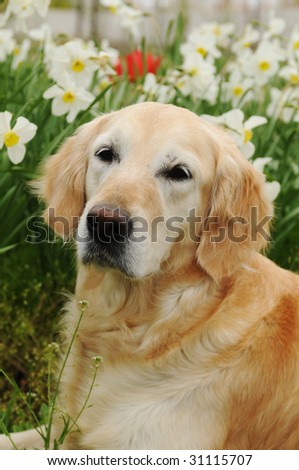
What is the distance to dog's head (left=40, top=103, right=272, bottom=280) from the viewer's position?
→ 102 inches

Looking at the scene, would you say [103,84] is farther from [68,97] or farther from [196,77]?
[68,97]

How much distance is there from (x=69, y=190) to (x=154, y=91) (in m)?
1.29

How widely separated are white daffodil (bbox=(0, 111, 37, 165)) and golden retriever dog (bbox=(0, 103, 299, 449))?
1.35 feet

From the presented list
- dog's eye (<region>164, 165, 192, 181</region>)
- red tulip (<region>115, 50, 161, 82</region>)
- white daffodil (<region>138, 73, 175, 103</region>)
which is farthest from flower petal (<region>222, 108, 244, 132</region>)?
red tulip (<region>115, 50, 161, 82</region>)

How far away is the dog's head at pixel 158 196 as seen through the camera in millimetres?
2580

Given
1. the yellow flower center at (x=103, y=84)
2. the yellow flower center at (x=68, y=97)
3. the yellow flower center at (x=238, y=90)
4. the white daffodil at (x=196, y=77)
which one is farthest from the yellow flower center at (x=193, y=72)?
the yellow flower center at (x=68, y=97)

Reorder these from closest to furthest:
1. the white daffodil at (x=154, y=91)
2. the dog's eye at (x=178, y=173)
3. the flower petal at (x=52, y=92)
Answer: the dog's eye at (x=178, y=173), the flower petal at (x=52, y=92), the white daffodil at (x=154, y=91)

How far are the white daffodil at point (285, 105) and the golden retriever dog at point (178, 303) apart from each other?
1.55 meters

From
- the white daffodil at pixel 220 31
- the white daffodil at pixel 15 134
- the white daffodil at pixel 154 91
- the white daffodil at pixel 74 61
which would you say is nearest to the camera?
the white daffodil at pixel 15 134

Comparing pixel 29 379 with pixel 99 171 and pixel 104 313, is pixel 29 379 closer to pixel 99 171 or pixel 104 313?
pixel 104 313

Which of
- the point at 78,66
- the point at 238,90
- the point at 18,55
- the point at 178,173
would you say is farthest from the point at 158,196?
the point at 18,55

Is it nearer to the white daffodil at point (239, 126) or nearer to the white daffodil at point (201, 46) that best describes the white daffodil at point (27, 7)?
the white daffodil at point (239, 126)

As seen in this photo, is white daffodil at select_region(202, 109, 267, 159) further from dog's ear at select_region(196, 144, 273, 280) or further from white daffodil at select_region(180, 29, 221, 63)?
white daffodil at select_region(180, 29, 221, 63)
